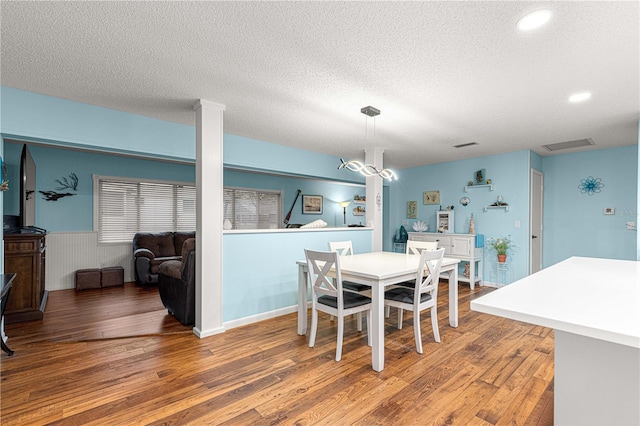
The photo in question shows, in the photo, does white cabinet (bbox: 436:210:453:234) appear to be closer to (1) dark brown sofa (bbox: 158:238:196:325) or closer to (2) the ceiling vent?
(2) the ceiling vent

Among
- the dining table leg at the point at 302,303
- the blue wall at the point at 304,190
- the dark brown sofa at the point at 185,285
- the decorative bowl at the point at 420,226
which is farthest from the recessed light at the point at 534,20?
the blue wall at the point at 304,190

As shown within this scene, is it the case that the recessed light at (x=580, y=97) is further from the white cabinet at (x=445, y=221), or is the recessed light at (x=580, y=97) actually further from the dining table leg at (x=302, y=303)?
the white cabinet at (x=445, y=221)

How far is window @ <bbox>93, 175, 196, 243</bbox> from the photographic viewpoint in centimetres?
555

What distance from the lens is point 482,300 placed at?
115cm

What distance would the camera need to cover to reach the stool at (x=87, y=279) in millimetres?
4980

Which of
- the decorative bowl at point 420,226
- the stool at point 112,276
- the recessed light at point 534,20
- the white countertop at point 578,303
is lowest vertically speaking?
the stool at point 112,276

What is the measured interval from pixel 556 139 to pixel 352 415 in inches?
179

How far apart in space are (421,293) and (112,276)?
4964mm

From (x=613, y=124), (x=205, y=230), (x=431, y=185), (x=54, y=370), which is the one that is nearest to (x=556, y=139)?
(x=613, y=124)

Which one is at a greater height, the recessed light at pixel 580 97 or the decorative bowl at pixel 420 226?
the recessed light at pixel 580 97

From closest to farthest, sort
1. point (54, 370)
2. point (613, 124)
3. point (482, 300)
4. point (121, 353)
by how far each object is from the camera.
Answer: point (482, 300)
point (54, 370)
point (121, 353)
point (613, 124)

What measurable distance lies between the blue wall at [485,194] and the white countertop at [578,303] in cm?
379

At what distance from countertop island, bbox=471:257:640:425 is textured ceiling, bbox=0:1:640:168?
1.46 metres

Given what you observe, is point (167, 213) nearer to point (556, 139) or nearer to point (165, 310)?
point (165, 310)
